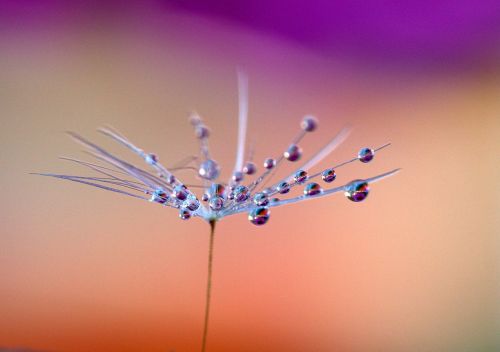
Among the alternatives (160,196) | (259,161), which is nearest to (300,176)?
(160,196)

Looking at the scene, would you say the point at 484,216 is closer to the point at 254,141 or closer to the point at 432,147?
the point at 432,147

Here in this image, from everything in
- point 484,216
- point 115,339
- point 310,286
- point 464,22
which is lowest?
point 115,339

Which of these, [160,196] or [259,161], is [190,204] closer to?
[160,196]

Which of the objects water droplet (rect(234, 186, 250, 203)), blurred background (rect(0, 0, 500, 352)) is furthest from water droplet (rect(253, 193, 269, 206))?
blurred background (rect(0, 0, 500, 352))

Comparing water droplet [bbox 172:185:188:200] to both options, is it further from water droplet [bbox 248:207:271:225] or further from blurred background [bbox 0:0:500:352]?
blurred background [bbox 0:0:500:352]

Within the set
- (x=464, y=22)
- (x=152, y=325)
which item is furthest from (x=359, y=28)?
(x=152, y=325)

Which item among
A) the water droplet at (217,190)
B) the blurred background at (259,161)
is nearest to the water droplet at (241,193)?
the water droplet at (217,190)
